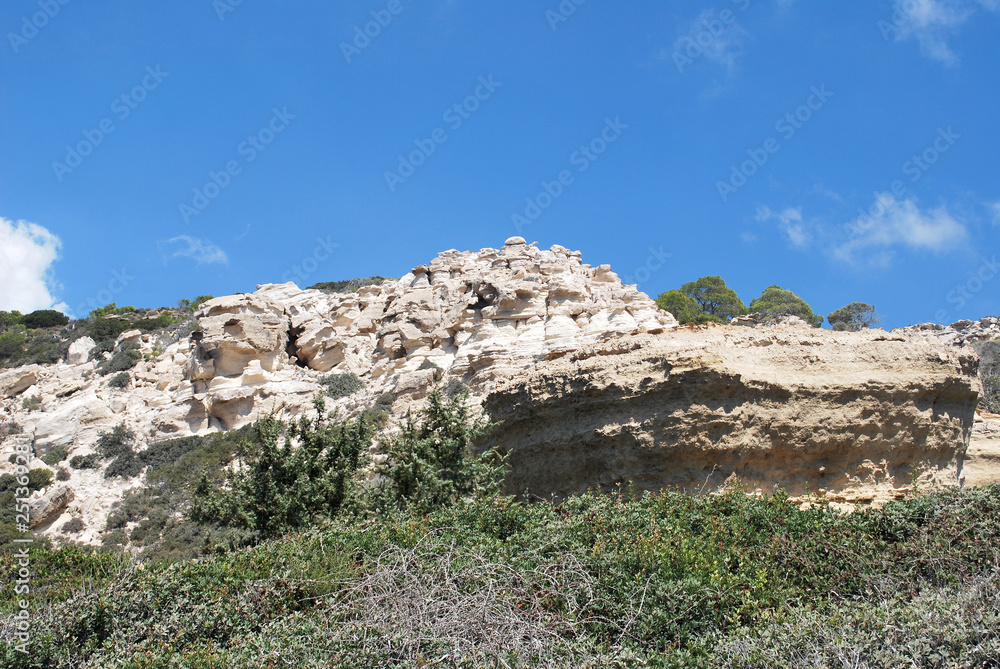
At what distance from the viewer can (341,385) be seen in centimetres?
3547

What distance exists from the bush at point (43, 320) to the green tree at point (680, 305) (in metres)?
48.3

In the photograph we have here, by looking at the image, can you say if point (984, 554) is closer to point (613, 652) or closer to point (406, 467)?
point (613, 652)

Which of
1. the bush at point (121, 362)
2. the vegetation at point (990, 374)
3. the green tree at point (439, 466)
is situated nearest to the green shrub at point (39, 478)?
the bush at point (121, 362)

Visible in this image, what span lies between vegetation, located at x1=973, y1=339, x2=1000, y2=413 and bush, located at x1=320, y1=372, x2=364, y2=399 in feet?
82.2

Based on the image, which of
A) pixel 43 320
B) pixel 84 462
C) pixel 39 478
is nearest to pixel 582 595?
pixel 39 478

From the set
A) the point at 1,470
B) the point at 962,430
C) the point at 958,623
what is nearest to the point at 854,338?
the point at 962,430

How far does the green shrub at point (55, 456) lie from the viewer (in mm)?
29891

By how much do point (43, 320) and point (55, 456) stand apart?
123 ft

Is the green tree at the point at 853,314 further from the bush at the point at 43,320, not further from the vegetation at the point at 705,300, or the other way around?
the bush at the point at 43,320

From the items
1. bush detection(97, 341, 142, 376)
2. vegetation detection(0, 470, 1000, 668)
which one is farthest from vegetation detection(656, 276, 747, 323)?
vegetation detection(0, 470, 1000, 668)

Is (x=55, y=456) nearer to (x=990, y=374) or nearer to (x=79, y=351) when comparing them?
(x=79, y=351)

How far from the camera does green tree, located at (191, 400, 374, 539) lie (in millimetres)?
12156

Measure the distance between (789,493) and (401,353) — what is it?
28685 millimetres

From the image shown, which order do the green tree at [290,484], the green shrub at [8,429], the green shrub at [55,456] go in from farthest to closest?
the green shrub at [8,429]
the green shrub at [55,456]
the green tree at [290,484]
